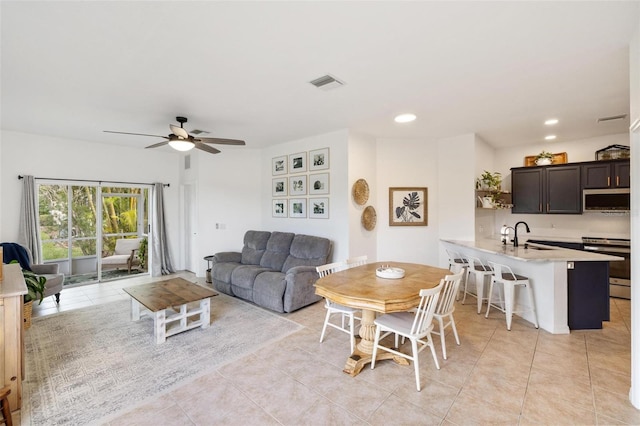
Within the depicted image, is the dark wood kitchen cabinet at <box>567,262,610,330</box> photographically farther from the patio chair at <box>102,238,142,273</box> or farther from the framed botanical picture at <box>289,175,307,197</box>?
the patio chair at <box>102,238,142,273</box>

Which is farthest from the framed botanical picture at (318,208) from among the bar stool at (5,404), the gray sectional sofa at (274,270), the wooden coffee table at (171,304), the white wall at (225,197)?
the bar stool at (5,404)

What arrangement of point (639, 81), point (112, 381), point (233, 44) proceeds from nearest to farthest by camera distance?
point (639, 81) → point (233, 44) → point (112, 381)

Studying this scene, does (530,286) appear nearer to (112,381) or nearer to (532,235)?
(532,235)

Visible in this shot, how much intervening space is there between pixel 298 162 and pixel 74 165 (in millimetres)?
3955

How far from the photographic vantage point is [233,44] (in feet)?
6.88

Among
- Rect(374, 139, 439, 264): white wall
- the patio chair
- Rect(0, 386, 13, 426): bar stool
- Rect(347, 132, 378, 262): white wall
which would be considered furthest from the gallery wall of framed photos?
Rect(0, 386, 13, 426): bar stool

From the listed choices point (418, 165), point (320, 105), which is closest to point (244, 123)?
point (320, 105)

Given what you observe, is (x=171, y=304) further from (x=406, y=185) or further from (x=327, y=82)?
(x=406, y=185)

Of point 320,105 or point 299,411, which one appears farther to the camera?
point 320,105

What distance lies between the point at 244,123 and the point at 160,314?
2.66 meters

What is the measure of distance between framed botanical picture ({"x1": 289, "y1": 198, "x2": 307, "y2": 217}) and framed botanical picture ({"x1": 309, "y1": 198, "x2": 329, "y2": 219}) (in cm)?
15

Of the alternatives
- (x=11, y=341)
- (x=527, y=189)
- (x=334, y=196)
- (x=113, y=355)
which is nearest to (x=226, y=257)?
(x=334, y=196)

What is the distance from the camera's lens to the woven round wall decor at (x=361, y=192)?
4.52m

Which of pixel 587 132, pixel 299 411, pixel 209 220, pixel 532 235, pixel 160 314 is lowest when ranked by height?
pixel 299 411
